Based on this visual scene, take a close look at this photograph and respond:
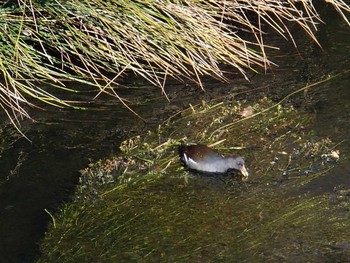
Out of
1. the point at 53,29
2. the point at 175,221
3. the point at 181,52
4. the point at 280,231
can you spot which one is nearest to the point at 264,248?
the point at 280,231

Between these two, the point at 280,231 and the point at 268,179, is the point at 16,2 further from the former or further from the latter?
the point at 280,231

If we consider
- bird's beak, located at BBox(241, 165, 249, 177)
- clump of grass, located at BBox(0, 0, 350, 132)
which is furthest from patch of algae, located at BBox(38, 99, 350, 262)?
clump of grass, located at BBox(0, 0, 350, 132)

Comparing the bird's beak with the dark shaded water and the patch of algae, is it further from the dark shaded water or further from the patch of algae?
the dark shaded water

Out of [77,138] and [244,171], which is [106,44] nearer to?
[77,138]

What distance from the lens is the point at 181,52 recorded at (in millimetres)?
6227

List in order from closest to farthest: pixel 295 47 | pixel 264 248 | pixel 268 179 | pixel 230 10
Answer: pixel 264 248 < pixel 268 179 < pixel 230 10 < pixel 295 47

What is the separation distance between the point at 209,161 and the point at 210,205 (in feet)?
1.11

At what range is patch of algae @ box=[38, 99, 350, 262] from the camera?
4.41 m

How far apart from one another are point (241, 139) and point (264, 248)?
1.32m

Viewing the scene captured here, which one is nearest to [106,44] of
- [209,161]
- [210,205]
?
[209,161]

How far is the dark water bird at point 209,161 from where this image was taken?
16.4 ft

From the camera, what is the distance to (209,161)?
5.05 meters

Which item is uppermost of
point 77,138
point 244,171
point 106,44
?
point 106,44

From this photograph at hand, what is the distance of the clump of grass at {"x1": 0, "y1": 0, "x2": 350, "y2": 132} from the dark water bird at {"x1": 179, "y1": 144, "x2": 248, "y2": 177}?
1.14 meters
